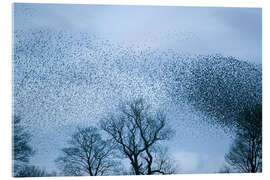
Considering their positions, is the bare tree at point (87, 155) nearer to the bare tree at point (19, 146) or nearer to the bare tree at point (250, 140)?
the bare tree at point (19, 146)

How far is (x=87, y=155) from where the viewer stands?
556cm

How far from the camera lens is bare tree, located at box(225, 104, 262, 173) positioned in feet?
19.1

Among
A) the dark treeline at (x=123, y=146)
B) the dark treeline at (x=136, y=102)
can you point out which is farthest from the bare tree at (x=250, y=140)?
the dark treeline at (x=123, y=146)

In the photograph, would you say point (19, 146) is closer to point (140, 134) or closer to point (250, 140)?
point (140, 134)

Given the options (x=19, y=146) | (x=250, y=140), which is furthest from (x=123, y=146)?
(x=250, y=140)

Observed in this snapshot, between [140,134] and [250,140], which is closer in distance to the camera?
[140,134]

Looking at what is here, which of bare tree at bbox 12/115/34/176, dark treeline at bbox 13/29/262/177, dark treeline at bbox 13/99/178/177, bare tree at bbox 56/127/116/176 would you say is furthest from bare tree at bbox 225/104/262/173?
bare tree at bbox 12/115/34/176

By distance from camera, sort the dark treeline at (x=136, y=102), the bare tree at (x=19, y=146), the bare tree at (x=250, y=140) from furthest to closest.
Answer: the bare tree at (x=250, y=140), the dark treeline at (x=136, y=102), the bare tree at (x=19, y=146)

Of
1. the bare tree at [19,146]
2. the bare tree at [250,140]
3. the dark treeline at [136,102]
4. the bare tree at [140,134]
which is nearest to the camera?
the bare tree at [19,146]

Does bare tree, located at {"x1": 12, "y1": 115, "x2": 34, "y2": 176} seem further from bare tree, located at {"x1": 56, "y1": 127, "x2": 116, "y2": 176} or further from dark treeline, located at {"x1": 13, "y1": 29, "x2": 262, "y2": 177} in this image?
bare tree, located at {"x1": 56, "y1": 127, "x2": 116, "y2": 176}

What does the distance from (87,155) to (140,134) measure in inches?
29.4

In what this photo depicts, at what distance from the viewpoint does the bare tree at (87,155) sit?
5.48m

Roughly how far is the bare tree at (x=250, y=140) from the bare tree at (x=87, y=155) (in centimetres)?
174
